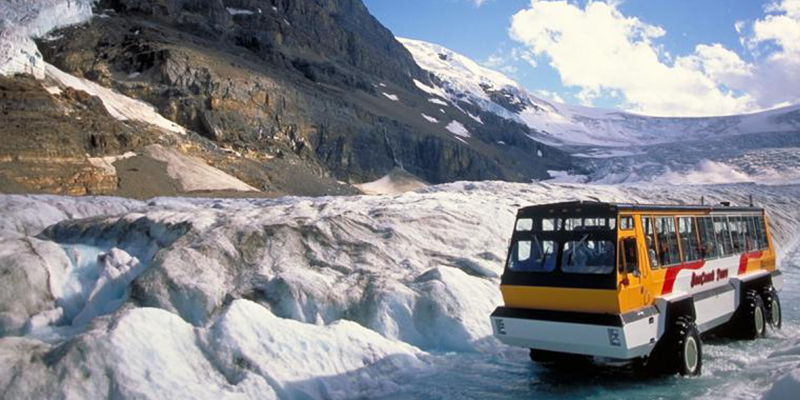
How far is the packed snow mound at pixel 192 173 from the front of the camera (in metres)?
48.2

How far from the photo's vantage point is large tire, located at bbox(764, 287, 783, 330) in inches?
505

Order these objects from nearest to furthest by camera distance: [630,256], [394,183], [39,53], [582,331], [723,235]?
[582,331] < [630,256] < [723,235] < [39,53] < [394,183]

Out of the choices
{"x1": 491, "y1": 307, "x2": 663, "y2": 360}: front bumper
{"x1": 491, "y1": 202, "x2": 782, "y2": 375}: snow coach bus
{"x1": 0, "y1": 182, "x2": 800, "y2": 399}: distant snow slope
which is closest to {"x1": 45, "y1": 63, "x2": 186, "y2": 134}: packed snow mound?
{"x1": 0, "y1": 182, "x2": 800, "y2": 399}: distant snow slope

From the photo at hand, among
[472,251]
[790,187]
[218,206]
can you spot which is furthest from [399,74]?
[472,251]

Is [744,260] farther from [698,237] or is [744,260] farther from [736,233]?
[698,237]

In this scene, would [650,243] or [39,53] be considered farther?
[39,53]

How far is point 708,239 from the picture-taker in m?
11.6

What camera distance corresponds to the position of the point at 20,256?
1591 centimetres

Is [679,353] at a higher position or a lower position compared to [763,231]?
lower

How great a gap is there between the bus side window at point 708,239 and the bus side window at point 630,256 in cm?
281

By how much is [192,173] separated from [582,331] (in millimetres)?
45573

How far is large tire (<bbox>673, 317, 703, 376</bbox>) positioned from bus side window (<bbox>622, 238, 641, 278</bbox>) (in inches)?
46.5

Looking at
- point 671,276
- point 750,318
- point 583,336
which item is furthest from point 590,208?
point 750,318

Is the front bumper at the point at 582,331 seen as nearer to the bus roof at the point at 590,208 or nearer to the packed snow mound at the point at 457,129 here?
the bus roof at the point at 590,208
